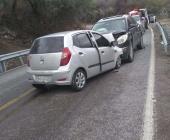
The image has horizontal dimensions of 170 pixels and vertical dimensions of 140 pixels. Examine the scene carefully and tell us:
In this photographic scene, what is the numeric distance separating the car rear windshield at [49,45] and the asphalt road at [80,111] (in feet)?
3.64

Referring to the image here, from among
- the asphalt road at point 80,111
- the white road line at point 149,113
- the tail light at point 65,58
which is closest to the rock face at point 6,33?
the asphalt road at point 80,111

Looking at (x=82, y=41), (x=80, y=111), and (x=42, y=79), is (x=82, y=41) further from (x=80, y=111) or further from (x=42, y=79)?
(x=80, y=111)

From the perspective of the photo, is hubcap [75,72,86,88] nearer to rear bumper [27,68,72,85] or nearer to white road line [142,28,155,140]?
rear bumper [27,68,72,85]

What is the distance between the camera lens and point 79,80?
962 centimetres

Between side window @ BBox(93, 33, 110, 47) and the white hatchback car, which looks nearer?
the white hatchback car

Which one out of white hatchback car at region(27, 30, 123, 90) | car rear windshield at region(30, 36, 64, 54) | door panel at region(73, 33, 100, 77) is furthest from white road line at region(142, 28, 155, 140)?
car rear windshield at region(30, 36, 64, 54)

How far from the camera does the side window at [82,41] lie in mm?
9891

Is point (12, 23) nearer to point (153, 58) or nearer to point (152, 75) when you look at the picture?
point (153, 58)

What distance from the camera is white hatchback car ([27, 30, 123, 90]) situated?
9273mm

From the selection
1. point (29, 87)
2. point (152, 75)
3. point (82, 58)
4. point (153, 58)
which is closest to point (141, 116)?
point (82, 58)

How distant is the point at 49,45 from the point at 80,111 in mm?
2681

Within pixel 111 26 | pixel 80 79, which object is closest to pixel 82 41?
pixel 80 79

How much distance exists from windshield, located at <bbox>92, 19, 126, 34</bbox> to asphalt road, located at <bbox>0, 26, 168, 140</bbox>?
361 centimetres

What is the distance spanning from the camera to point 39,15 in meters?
32.4
